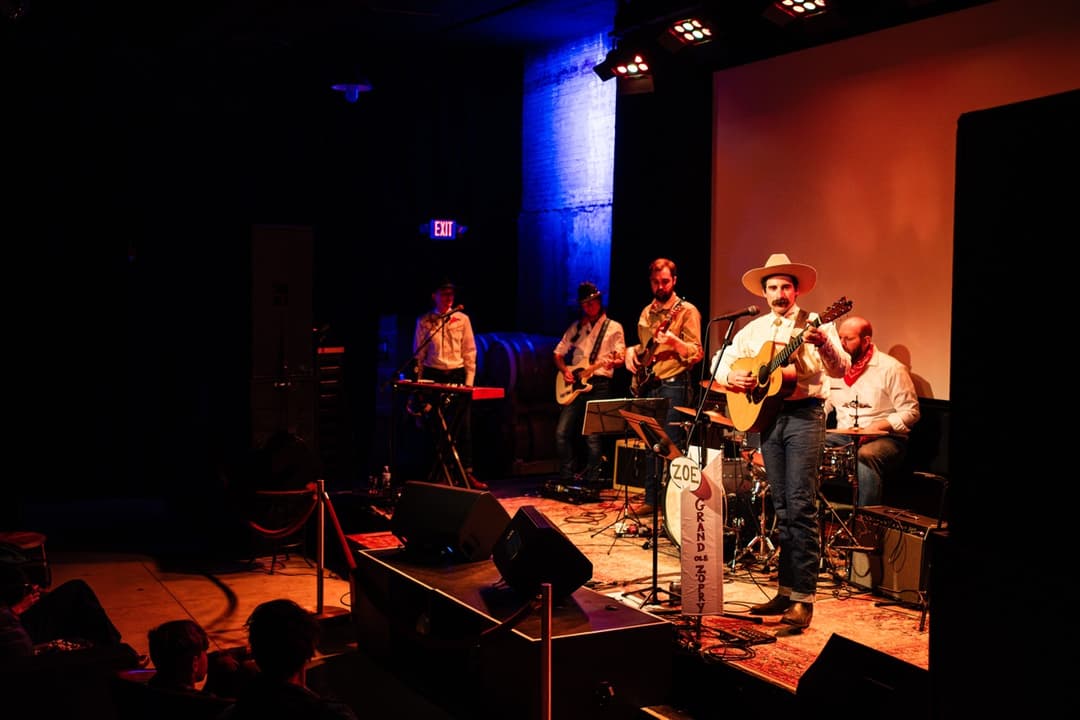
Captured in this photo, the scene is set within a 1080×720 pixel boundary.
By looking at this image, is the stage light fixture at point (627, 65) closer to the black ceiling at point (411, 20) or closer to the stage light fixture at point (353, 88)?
the black ceiling at point (411, 20)

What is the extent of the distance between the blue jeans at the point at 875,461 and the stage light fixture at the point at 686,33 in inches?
132

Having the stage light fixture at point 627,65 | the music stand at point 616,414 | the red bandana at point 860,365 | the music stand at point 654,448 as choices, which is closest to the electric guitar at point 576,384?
the music stand at point 616,414

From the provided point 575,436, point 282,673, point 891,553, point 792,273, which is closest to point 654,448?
point 792,273

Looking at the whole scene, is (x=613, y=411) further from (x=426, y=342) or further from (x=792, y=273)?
(x=792, y=273)

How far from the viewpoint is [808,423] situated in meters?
5.80

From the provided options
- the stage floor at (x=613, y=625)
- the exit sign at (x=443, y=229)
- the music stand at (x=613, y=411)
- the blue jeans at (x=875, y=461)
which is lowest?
the stage floor at (x=613, y=625)

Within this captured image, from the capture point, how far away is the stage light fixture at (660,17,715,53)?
8523 millimetres

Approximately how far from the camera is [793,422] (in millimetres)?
5832

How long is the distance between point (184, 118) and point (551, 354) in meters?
4.46

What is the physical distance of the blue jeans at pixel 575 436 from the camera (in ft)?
33.1

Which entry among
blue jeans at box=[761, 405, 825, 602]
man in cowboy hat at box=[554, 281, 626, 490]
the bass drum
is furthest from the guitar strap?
blue jeans at box=[761, 405, 825, 602]

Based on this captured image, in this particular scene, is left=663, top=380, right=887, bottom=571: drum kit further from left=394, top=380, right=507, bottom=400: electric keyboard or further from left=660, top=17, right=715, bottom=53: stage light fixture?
left=660, top=17, right=715, bottom=53: stage light fixture

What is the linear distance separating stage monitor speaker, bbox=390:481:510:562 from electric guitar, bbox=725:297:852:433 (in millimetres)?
1458

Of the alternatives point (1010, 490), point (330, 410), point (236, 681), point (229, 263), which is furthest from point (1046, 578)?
point (330, 410)
